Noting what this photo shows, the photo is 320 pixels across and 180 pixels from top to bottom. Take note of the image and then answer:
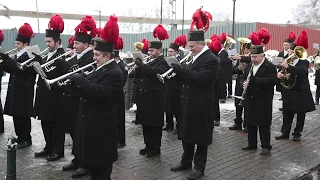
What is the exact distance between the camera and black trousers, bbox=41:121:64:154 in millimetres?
6309

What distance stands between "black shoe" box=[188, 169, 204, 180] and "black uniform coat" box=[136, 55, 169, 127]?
1.37m

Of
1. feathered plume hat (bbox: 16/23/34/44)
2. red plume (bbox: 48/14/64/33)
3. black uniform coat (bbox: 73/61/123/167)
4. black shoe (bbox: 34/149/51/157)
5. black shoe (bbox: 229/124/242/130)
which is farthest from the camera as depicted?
black shoe (bbox: 229/124/242/130)

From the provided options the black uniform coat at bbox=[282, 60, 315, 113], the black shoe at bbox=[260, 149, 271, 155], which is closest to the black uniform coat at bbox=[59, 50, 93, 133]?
the black shoe at bbox=[260, 149, 271, 155]

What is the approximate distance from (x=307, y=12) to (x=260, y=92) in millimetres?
69604

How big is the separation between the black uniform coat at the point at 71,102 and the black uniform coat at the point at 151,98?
126 centimetres

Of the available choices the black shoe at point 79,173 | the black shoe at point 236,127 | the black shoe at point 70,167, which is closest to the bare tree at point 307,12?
the black shoe at point 236,127

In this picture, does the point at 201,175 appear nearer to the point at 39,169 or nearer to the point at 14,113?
the point at 39,169

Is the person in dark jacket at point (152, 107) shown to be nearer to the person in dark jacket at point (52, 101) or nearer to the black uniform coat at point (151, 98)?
the black uniform coat at point (151, 98)

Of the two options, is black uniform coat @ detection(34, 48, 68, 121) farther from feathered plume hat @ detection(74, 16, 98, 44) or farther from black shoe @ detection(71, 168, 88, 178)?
black shoe @ detection(71, 168, 88, 178)

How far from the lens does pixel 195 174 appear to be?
5.60 m

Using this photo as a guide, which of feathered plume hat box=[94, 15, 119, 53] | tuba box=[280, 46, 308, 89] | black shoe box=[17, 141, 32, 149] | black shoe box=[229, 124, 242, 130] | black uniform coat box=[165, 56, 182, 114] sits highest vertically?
feathered plume hat box=[94, 15, 119, 53]

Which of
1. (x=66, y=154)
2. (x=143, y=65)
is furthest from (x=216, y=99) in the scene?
(x=66, y=154)

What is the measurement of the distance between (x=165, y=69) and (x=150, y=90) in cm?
Answer: 48

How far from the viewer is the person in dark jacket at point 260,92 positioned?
6.84m
